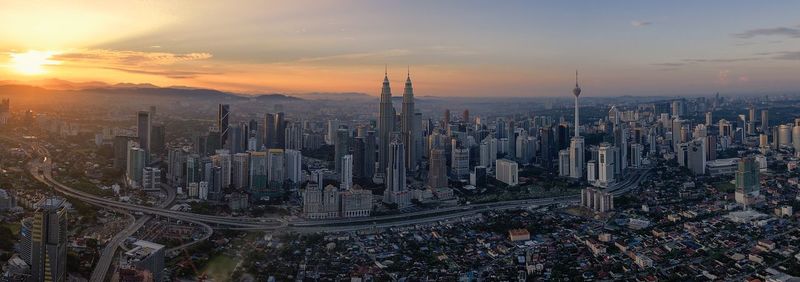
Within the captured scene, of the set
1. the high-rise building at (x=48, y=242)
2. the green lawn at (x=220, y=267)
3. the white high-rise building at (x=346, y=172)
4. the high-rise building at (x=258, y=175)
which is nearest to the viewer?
the high-rise building at (x=48, y=242)

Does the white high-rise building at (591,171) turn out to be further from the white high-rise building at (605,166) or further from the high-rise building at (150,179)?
the high-rise building at (150,179)

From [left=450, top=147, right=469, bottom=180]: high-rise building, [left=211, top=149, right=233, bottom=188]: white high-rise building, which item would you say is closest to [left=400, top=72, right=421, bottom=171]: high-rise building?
[left=450, top=147, right=469, bottom=180]: high-rise building

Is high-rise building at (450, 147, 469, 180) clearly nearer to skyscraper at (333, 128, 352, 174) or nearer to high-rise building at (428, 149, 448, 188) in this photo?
high-rise building at (428, 149, 448, 188)

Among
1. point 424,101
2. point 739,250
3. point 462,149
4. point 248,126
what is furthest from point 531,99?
point 739,250

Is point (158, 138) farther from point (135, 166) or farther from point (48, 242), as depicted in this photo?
point (48, 242)

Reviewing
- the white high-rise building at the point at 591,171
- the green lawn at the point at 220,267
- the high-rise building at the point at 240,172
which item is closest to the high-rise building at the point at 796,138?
the white high-rise building at the point at 591,171

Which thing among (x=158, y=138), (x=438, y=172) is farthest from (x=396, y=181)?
(x=158, y=138)

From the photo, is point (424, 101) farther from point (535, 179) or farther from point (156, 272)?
point (156, 272)
